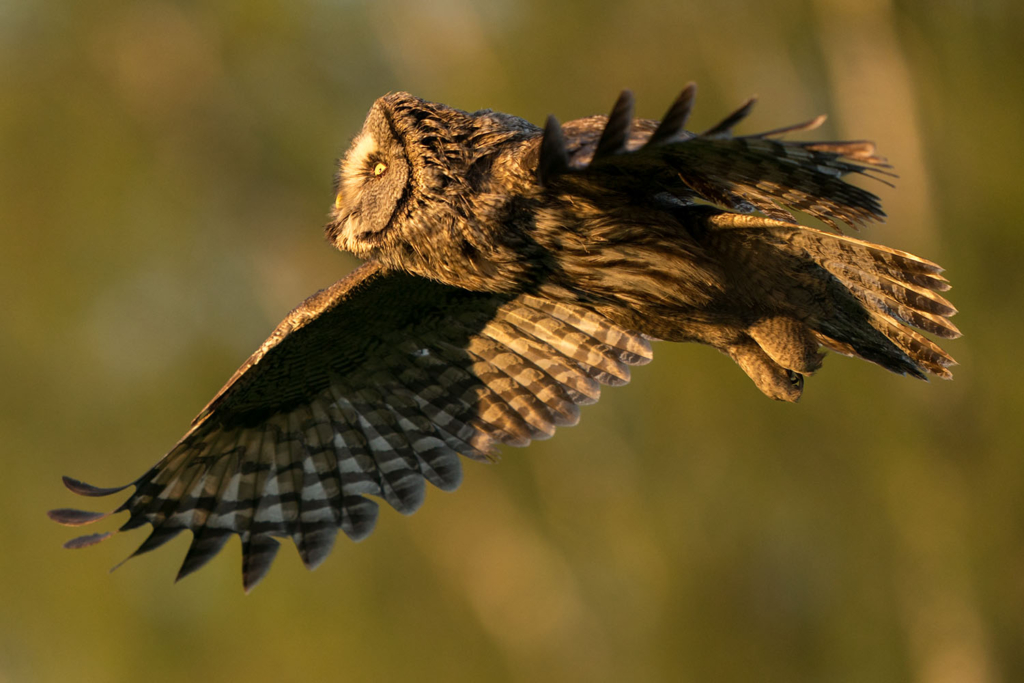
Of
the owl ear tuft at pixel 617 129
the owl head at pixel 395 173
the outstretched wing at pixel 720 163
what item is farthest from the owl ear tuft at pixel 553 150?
the owl head at pixel 395 173

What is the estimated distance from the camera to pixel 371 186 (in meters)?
4.13

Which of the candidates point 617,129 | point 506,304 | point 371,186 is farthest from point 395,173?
point 617,129

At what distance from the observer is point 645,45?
412 inches

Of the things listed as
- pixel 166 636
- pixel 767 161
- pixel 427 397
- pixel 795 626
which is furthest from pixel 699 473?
pixel 767 161

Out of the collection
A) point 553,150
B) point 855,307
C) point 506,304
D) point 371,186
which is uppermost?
point 371,186

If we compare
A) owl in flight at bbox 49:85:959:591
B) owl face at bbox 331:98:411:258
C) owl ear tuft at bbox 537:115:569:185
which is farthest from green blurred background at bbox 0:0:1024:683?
owl ear tuft at bbox 537:115:569:185

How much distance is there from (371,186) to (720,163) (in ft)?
5.34

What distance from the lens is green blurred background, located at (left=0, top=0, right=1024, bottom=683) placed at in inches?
363

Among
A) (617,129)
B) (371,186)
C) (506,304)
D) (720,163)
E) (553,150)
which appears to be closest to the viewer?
(617,129)

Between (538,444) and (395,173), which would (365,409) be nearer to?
(395,173)

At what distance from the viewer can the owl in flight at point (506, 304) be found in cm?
330

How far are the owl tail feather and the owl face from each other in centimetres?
122

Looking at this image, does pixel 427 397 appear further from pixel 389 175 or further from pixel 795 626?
pixel 795 626

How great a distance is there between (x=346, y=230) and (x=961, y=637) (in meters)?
7.57
